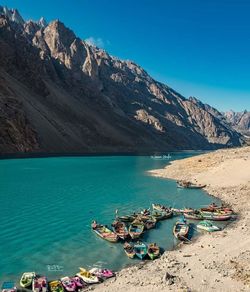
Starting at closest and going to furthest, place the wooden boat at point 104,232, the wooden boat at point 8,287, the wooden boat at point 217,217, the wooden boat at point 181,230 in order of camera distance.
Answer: the wooden boat at point 8,287 → the wooden boat at point 104,232 → the wooden boat at point 181,230 → the wooden boat at point 217,217

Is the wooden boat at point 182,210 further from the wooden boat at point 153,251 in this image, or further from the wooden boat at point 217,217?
the wooden boat at point 153,251

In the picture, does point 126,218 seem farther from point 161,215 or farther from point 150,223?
point 161,215

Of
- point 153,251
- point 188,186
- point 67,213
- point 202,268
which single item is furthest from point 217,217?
point 188,186

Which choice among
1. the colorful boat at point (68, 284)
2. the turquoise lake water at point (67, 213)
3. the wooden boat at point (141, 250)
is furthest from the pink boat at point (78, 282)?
the wooden boat at point (141, 250)

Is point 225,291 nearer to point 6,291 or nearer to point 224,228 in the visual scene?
point 6,291

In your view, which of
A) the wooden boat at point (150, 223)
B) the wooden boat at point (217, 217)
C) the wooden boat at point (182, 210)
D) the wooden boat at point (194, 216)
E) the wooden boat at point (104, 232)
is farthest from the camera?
the wooden boat at point (182, 210)
